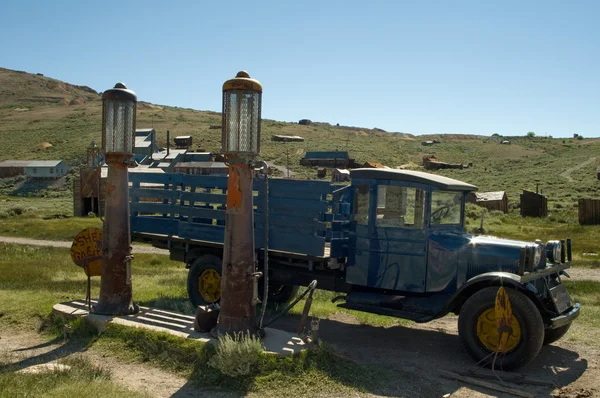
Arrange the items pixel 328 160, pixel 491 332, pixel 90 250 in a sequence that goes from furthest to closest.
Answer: pixel 328 160 < pixel 90 250 < pixel 491 332

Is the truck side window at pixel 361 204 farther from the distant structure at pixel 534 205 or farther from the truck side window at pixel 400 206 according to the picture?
the distant structure at pixel 534 205

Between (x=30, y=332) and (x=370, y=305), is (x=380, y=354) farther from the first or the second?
(x=30, y=332)

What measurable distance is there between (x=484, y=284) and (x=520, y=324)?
62cm

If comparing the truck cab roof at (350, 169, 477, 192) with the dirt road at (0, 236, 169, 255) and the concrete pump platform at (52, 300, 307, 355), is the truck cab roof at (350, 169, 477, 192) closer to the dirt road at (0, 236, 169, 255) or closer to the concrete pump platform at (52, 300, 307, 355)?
the concrete pump platform at (52, 300, 307, 355)

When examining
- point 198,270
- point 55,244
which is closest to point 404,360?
point 198,270

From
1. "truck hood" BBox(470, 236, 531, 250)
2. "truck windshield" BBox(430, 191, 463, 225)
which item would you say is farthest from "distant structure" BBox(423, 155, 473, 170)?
"truck hood" BBox(470, 236, 531, 250)

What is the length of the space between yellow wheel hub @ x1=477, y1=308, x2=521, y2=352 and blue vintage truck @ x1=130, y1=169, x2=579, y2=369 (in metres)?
0.01

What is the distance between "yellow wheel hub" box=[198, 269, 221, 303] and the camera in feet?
31.4

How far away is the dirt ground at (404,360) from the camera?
626cm

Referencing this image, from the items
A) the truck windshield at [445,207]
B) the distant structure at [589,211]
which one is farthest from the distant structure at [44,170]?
the truck windshield at [445,207]

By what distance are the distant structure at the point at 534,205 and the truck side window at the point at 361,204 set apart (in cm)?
2509

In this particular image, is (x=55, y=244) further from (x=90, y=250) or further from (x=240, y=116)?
(x=240, y=116)

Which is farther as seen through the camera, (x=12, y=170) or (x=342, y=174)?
(x=12, y=170)

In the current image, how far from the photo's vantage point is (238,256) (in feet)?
22.8
